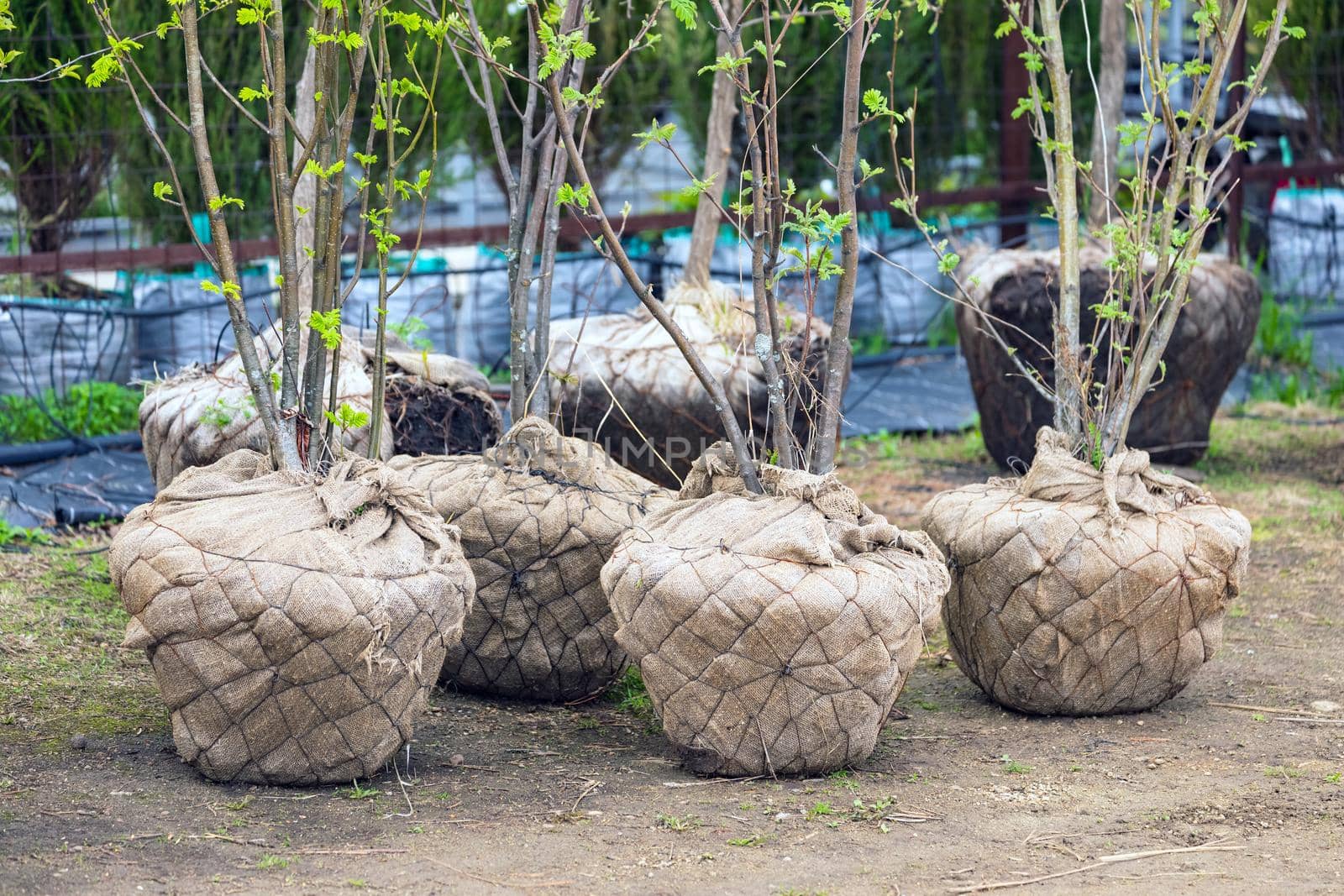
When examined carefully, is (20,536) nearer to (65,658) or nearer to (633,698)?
(65,658)

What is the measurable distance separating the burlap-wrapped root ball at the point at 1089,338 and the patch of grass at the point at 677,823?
3.23 metres

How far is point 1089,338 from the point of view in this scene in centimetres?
571

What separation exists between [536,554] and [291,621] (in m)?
0.73

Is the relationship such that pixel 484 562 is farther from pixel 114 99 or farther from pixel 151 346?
pixel 114 99

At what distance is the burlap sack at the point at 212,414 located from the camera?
391 centimetres

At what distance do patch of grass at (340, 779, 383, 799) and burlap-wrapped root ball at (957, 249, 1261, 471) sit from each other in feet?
11.0

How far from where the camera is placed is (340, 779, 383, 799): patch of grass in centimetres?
277

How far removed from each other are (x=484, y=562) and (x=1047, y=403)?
3.10 metres

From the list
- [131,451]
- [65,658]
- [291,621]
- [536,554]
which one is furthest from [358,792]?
[131,451]

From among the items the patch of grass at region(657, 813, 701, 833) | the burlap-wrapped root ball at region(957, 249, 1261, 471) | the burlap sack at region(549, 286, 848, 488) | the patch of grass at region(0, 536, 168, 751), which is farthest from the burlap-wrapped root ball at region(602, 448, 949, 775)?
the burlap-wrapped root ball at region(957, 249, 1261, 471)

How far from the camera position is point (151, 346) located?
6898 millimetres

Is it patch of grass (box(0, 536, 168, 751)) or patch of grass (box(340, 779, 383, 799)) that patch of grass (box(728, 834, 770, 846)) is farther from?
patch of grass (box(0, 536, 168, 751))

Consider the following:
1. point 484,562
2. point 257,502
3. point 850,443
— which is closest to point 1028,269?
point 850,443

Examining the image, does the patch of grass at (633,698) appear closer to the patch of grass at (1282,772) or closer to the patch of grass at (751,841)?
the patch of grass at (751,841)
